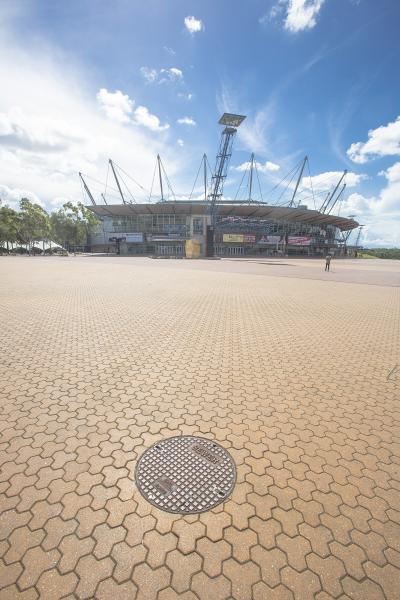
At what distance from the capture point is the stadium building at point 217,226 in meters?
66.9

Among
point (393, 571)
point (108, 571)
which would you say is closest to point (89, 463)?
point (108, 571)

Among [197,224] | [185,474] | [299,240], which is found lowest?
[185,474]

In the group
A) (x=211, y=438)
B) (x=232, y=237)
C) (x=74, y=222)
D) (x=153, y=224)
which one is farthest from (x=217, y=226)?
(x=211, y=438)

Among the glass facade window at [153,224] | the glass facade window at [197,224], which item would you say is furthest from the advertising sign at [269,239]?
the glass facade window at [153,224]

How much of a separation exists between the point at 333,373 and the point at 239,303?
6.48 meters

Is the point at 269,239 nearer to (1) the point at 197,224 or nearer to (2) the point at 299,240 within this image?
(2) the point at 299,240

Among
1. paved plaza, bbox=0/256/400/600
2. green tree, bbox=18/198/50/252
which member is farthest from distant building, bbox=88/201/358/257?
paved plaza, bbox=0/256/400/600

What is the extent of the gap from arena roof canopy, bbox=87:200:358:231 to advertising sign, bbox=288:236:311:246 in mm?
6234

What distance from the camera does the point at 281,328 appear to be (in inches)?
317

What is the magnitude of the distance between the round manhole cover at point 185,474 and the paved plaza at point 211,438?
9 centimetres

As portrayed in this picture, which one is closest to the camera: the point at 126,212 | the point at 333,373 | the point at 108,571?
the point at 108,571

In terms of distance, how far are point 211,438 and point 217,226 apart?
69818 millimetres

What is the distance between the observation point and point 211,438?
132 inches

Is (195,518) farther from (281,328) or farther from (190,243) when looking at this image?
(190,243)
